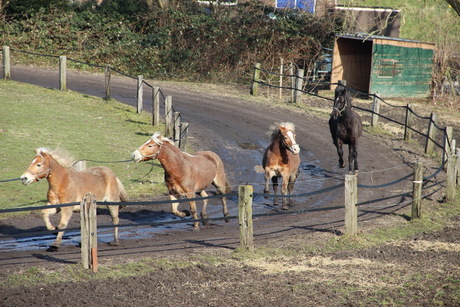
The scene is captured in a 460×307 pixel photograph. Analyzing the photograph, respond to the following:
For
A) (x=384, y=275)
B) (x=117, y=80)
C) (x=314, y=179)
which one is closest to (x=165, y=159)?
(x=384, y=275)

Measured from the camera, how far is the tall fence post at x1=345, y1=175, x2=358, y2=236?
37.9 ft

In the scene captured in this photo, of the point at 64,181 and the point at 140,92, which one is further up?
the point at 140,92

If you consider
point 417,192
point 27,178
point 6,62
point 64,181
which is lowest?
point 417,192

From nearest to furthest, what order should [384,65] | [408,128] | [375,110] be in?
[408,128] → [375,110] → [384,65]

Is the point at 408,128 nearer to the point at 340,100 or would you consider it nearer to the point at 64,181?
the point at 340,100

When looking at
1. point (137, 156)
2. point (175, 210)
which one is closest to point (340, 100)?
point (175, 210)

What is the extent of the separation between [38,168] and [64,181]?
586 millimetres

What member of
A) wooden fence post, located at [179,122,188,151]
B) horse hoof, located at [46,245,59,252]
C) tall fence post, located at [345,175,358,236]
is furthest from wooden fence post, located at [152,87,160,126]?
horse hoof, located at [46,245,59,252]

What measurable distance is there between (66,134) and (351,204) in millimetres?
11606

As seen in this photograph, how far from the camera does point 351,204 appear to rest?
11586mm

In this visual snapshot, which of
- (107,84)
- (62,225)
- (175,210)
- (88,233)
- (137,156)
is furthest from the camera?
(107,84)

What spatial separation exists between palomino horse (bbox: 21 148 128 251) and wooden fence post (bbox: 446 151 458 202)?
8304 mm

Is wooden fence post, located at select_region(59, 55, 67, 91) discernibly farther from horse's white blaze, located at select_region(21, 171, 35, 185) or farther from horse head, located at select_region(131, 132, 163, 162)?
horse's white blaze, located at select_region(21, 171, 35, 185)

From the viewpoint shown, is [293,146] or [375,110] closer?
[293,146]
